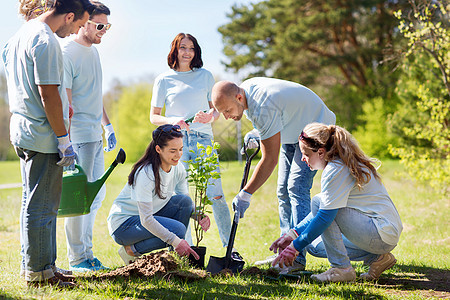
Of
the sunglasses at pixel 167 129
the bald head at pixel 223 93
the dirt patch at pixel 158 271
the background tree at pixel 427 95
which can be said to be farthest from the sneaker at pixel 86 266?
the background tree at pixel 427 95

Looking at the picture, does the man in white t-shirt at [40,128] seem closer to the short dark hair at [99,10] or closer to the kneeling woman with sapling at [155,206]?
the kneeling woman with sapling at [155,206]

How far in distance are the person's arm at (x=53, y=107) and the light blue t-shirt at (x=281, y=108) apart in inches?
51.3

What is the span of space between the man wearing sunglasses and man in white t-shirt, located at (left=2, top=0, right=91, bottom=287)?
77 centimetres

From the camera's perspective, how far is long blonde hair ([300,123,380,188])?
9.53 feet

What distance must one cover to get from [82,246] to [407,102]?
9637 millimetres

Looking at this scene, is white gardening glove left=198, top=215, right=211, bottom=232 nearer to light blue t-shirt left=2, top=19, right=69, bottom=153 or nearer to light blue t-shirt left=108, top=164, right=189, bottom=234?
light blue t-shirt left=108, top=164, right=189, bottom=234

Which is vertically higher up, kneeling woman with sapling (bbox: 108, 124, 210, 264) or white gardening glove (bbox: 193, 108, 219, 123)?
white gardening glove (bbox: 193, 108, 219, 123)

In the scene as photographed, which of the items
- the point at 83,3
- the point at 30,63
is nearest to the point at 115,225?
the point at 30,63

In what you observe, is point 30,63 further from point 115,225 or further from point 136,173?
point 115,225

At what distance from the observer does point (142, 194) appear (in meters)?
3.22

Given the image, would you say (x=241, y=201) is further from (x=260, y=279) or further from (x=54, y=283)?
(x=54, y=283)

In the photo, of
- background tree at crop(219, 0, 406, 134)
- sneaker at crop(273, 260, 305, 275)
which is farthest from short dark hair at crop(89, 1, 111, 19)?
background tree at crop(219, 0, 406, 134)

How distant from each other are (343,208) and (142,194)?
140cm

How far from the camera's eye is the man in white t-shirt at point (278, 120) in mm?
3174
